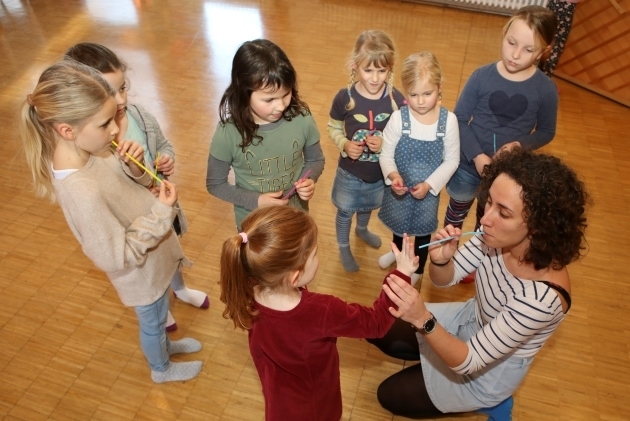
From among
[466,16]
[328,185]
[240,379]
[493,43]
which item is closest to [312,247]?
[240,379]

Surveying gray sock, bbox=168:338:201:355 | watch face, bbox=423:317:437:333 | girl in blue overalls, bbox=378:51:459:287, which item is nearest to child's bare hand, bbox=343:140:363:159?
girl in blue overalls, bbox=378:51:459:287

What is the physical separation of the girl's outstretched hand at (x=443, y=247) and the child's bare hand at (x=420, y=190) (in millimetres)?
323

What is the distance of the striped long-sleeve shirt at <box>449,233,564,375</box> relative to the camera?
1.57 metres

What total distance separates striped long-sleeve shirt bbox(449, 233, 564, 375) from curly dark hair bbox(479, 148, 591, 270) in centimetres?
10

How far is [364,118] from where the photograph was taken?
2242 millimetres

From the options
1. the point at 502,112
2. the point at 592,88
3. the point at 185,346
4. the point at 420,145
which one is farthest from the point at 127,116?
the point at 592,88

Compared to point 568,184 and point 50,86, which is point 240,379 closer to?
point 50,86

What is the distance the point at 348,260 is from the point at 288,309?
1294 millimetres

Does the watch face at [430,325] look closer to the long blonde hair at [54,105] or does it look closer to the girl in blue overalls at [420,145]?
the girl in blue overalls at [420,145]

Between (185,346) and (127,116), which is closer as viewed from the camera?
(127,116)

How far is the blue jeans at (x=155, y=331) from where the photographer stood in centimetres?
199

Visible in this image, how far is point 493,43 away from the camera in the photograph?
189 inches

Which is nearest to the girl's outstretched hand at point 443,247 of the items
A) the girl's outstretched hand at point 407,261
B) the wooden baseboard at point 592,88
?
the girl's outstretched hand at point 407,261

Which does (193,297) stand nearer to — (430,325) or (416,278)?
(416,278)
